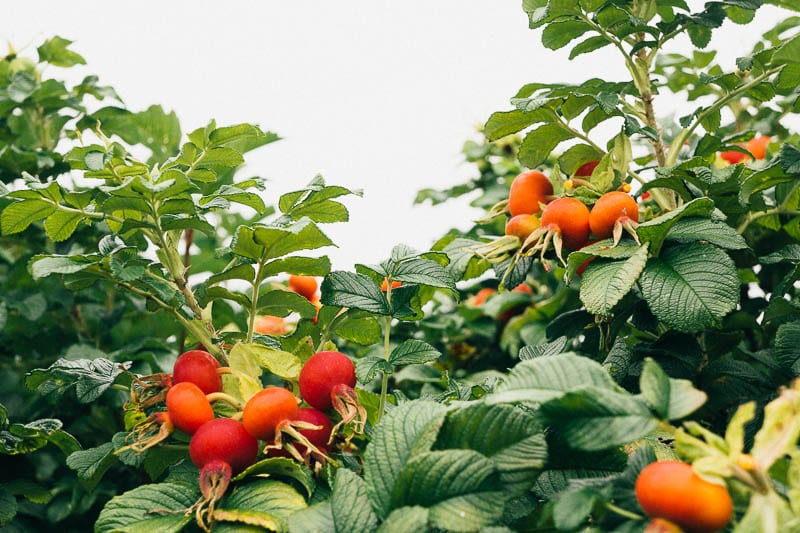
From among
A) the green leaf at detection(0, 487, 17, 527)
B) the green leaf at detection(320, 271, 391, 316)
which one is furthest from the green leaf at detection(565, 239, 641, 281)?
the green leaf at detection(0, 487, 17, 527)

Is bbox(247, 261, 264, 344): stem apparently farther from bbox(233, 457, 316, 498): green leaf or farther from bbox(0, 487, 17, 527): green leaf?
bbox(0, 487, 17, 527): green leaf

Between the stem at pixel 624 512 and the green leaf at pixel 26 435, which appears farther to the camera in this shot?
the green leaf at pixel 26 435

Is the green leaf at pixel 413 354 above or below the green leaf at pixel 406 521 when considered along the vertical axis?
above

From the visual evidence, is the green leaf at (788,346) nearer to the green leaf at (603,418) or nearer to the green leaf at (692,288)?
the green leaf at (692,288)

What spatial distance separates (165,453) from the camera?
1.13 metres

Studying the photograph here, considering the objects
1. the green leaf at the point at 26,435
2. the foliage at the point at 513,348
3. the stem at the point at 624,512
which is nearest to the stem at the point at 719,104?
the foliage at the point at 513,348

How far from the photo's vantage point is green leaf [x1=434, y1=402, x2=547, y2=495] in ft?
2.65

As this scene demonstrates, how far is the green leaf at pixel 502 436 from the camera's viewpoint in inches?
31.9

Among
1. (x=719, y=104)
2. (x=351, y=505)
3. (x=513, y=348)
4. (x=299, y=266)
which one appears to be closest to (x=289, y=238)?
(x=299, y=266)

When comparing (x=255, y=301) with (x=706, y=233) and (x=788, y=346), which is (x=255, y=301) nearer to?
(x=706, y=233)

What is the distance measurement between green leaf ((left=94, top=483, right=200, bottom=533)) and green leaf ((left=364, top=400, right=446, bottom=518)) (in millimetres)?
261

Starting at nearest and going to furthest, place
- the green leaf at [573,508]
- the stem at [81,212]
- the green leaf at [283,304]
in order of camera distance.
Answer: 1. the green leaf at [573,508]
2. the stem at [81,212]
3. the green leaf at [283,304]

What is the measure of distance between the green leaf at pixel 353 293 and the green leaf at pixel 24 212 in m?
0.47

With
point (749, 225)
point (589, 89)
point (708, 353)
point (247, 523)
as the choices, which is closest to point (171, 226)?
point (247, 523)
